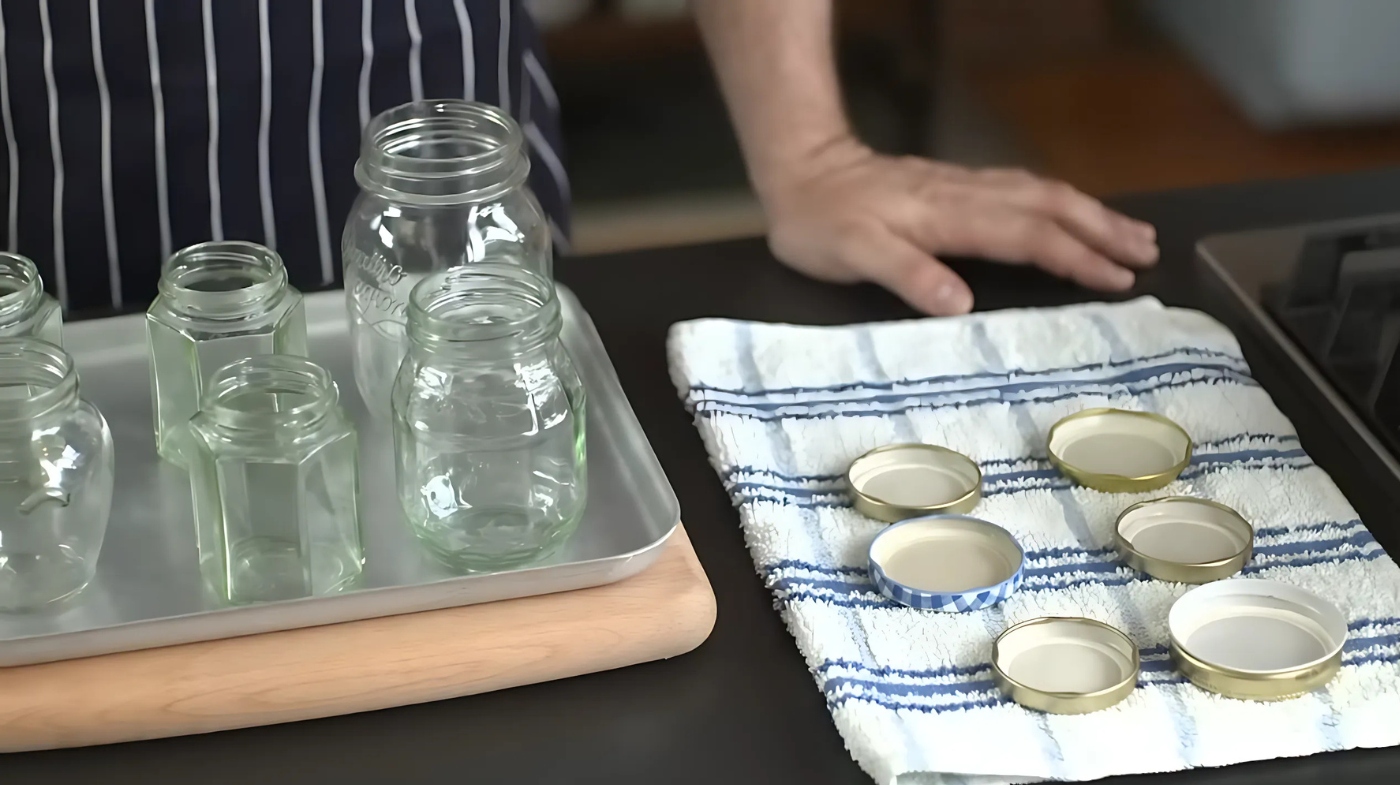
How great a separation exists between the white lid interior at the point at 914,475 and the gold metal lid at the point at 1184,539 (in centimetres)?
8

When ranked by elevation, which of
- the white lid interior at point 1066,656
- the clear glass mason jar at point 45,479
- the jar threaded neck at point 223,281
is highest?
the jar threaded neck at point 223,281

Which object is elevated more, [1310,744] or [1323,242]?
[1323,242]

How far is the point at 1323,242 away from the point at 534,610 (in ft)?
1.87

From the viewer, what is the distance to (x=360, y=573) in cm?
75

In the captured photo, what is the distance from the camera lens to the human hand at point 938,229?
1.03m

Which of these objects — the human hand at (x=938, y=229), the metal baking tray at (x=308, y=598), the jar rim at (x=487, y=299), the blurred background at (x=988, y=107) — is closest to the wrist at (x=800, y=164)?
the human hand at (x=938, y=229)

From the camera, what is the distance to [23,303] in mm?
816

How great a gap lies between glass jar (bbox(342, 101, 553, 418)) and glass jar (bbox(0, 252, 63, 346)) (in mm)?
154

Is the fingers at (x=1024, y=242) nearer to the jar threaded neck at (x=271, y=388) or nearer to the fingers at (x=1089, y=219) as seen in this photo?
the fingers at (x=1089, y=219)

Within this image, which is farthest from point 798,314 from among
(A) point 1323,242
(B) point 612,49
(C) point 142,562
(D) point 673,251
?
(B) point 612,49

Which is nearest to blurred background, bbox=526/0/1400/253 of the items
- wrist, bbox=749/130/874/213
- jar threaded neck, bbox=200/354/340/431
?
wrist, bbox=749/130/874/213

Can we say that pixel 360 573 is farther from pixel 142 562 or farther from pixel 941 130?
pixel 941 130

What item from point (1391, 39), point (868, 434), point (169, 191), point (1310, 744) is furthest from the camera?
point (1391, 39)

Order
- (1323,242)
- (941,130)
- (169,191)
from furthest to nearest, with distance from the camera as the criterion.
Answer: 1. (941,130)
2. (169,191)
3. (1323,242)
